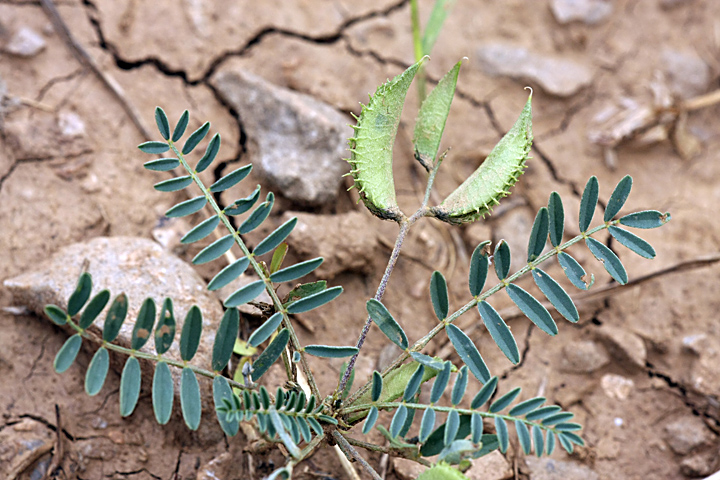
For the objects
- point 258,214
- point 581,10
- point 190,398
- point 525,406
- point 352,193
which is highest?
point 581,10

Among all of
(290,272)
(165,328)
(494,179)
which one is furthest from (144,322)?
(494,179)

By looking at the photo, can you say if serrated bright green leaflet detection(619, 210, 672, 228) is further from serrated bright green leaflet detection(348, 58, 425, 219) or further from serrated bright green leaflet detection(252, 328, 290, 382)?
serrated bright green leaflet detection(252, 328, 290, 382)

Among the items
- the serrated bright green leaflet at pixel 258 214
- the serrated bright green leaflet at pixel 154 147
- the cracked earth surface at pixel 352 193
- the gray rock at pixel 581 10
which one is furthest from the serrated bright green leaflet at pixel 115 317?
the gray rock at pixel 581 10

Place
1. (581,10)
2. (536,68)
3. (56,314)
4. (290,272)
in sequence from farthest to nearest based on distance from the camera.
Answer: (581,10)
(536,68)
(290,272)
(56,314)

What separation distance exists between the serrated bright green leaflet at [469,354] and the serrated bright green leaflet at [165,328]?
2.36 feet

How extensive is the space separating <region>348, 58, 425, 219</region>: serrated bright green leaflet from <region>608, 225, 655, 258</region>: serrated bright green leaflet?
65cm

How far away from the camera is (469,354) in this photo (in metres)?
1.53

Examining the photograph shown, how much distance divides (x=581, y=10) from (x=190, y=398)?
9.29 feet

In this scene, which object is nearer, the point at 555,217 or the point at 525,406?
the point at 525,406

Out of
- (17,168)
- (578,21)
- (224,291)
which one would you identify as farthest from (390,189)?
(578,21)

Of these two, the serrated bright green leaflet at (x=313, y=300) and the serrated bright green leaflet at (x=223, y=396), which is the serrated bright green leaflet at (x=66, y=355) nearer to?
the serrated bright green leaflet at (x=223, y=396)

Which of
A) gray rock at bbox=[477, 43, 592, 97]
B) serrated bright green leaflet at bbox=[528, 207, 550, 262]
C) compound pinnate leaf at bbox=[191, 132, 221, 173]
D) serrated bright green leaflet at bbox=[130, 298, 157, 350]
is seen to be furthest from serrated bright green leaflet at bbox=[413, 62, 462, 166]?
gray rock at bbox=[477, 43, 592, 97]

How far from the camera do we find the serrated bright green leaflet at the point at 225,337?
143cm

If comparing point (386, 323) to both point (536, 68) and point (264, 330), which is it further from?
point (536, 68)
